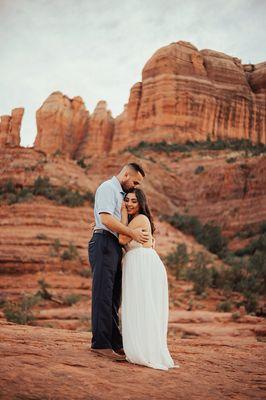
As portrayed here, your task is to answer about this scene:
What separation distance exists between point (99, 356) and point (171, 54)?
55.5 metres

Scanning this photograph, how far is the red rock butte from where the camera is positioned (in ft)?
174

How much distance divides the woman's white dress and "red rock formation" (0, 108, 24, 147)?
6053 cm

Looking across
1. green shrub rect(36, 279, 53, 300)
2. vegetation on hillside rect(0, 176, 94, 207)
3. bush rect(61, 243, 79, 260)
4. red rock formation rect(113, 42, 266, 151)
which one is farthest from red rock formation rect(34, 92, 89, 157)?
green shrub rect(36, 279, 53, 300)

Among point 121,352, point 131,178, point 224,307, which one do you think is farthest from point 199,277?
point 131,178

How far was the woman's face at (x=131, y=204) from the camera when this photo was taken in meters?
4.27

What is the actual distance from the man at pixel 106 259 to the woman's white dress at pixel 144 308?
0.40ft

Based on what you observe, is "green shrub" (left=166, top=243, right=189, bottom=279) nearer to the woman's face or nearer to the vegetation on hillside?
the vegetation on hillside

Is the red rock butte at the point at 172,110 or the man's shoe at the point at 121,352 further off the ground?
the red rock butte at the point at 172,110

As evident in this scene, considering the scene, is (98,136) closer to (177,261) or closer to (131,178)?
(177,261)

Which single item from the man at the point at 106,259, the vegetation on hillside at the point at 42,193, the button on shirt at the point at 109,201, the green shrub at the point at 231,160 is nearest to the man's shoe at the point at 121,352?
the man at the point at 106,259

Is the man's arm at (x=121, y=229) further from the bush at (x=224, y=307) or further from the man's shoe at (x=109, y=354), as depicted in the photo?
the bush at (x=224, y=307)

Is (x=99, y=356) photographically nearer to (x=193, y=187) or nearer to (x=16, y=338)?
(x=16, y=338)

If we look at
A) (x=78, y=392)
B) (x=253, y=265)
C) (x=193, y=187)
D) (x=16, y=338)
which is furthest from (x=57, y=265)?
(x=193, y=187)

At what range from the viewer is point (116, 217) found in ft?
13.8
